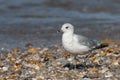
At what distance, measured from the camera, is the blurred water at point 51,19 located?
12.7 metres

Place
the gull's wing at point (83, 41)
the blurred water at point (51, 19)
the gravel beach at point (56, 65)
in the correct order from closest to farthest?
the gravel beach at point (56, 65), the gull's wing at point (83, 41), the blurred water at point (51, 19)

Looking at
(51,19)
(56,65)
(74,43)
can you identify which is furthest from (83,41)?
(51,19)

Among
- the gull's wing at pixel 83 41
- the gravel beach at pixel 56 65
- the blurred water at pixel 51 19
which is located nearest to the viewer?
the gravel beach at pixel 56 65

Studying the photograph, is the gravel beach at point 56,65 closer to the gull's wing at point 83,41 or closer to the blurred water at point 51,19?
the gull's wing at point 83,41

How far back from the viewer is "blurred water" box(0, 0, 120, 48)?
12656 mm

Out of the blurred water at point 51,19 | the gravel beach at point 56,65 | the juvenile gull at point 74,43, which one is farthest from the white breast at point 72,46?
the blurred water at point 51,19

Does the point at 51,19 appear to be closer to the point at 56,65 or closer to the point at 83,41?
the point at 56,65

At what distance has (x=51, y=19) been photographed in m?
15.9

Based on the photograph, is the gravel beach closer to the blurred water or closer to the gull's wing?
the gull's wing

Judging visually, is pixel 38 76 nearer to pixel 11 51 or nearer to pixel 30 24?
pixel 11 51

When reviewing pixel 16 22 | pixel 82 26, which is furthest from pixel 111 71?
pixel 16 22

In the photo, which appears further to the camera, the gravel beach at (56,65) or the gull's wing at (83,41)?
the gull's wing at (83,41)

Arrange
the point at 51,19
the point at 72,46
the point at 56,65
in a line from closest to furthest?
the point at 72,46
the point at 56,65
the point at 51,19

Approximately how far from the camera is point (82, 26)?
14.5m
